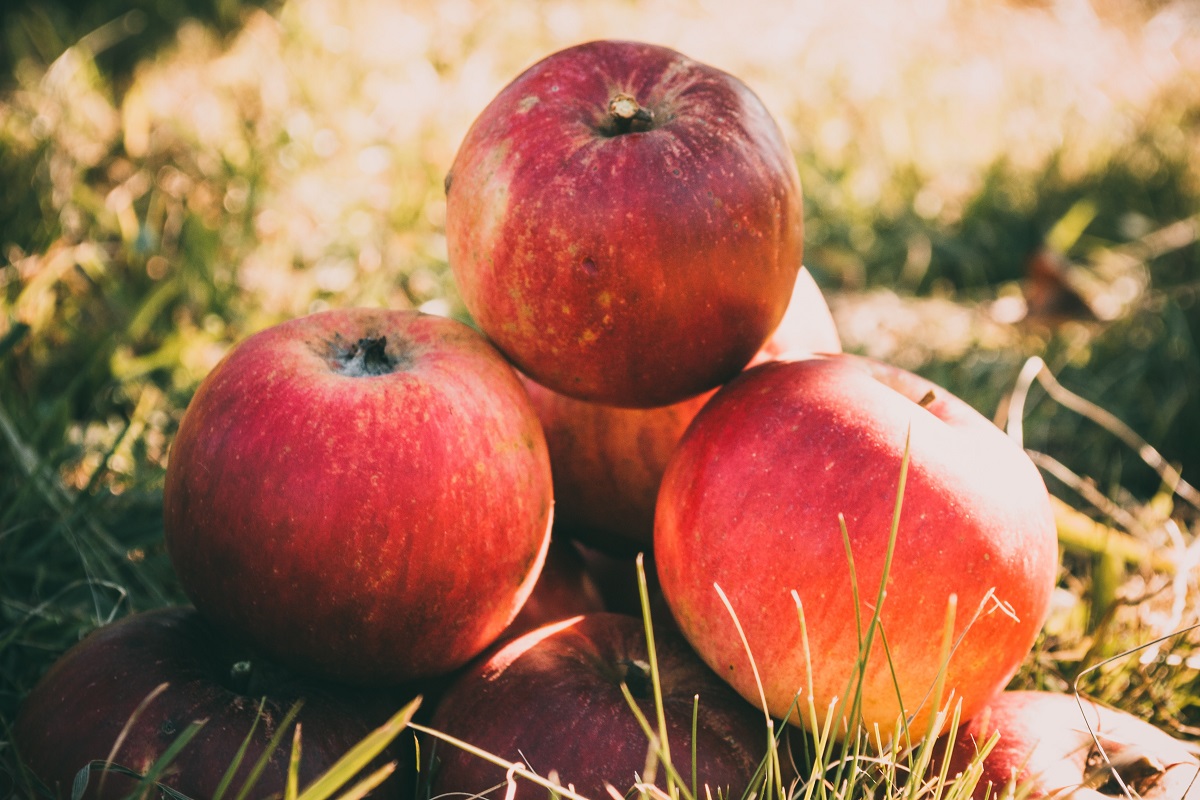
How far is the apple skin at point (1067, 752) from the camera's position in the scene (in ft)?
4.37

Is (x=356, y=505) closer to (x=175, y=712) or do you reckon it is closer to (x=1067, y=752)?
(x=175, y=712)

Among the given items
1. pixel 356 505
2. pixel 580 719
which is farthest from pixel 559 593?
pixel 356 505

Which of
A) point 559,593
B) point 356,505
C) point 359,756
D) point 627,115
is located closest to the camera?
point 359,756

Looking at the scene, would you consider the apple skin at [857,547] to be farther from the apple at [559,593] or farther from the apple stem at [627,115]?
the apple stem at [627,115]

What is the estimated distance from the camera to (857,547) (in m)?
1.26

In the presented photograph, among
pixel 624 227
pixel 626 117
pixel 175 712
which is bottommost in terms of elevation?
pixel 175 712

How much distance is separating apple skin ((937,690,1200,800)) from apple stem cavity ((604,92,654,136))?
98 cm

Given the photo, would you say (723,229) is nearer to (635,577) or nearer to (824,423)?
(824,423)

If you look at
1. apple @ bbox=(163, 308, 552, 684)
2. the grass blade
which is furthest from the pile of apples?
the grass blade

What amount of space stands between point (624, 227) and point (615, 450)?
494 millimetres

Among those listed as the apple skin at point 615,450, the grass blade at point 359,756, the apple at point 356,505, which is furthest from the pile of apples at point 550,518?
the grass blade at point 359,756

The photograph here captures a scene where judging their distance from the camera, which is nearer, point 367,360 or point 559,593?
point 367,360

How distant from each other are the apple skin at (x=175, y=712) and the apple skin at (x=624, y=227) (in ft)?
1.90

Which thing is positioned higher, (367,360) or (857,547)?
(367,360)
